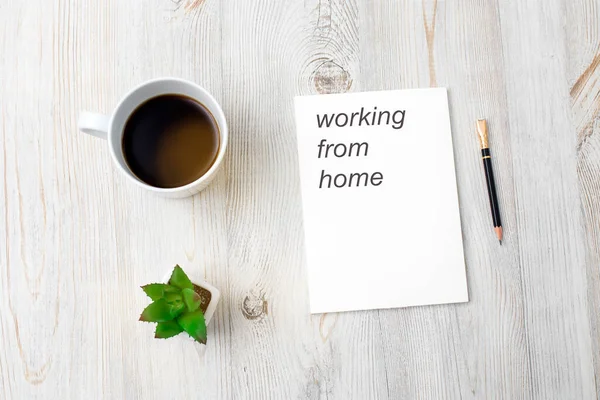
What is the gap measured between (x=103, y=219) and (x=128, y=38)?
0.80 ft

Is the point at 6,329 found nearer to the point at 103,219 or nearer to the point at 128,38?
the point at 103,219

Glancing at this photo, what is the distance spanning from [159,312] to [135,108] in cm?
24

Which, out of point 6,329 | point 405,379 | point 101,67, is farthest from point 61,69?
point 405,379

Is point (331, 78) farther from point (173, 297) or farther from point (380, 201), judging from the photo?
point (173, 297)

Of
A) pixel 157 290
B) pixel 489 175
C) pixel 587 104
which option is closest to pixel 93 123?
pixel 157 290

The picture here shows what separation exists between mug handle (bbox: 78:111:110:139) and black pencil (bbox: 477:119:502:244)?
0.47m

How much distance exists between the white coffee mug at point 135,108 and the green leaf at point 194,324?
141 millimetres

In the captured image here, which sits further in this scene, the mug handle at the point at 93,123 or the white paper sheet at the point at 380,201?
the white paper sheet at the point at 380,201

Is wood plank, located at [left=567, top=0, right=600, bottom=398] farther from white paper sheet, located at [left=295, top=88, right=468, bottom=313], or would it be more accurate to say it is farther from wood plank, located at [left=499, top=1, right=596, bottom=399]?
white paper sheet, located at [left=295, top=88, right=468, bottom=313]

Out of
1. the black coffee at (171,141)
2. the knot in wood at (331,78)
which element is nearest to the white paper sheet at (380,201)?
the knot in wood at (331,78)

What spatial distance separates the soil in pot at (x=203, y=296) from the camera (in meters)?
0.59

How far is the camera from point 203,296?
598 mm

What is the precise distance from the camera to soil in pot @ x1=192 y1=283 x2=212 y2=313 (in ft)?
1.95

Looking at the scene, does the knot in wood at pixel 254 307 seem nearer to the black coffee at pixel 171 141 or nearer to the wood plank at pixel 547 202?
the black coffee at pixel 171 141
